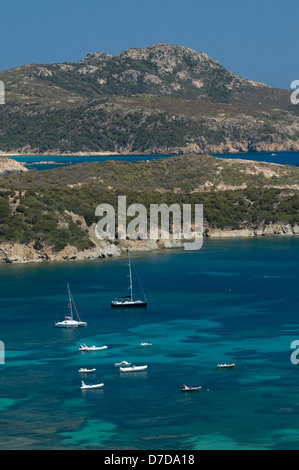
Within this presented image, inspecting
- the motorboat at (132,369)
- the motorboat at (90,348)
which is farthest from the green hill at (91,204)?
the motorboat at (132,369)

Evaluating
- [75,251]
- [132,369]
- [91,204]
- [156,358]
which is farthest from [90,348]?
[91,204]

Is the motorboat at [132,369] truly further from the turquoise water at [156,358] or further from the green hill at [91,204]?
the green hill at [91,204]

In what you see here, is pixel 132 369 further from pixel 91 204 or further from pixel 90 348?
pixel 91 204

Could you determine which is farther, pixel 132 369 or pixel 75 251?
pixel 75 251

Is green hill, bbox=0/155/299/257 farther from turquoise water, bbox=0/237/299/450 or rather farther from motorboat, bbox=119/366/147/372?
motorboat, bbox=119/366/147/372

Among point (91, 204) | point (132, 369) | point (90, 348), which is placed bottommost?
point (132, 369)

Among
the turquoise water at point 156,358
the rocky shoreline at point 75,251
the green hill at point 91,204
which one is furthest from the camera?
the green hill at point 91,204

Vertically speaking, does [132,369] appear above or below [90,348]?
below
